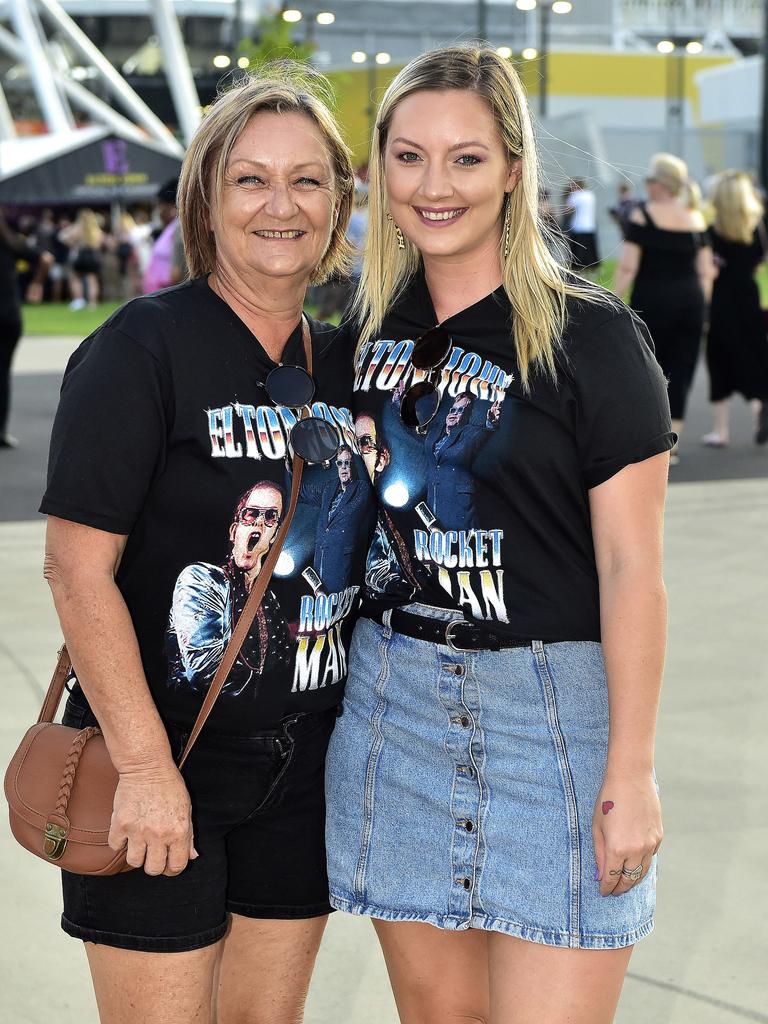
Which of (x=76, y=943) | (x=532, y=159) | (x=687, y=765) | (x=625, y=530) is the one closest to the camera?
(x=625, y=530)

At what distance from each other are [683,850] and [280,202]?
8.38 feet

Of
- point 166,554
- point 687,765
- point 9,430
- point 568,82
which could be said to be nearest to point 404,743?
point 166,554

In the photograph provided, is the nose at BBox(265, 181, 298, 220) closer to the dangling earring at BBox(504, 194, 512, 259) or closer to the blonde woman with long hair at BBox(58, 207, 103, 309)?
the dangling earring at BBox(504, 194, 512, 259)

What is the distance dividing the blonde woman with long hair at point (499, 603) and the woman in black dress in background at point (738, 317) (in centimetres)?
838

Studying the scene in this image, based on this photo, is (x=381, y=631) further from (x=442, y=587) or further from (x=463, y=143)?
(x=463, y=143)

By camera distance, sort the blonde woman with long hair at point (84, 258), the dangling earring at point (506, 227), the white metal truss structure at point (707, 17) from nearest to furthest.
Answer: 1. the dangling earring at point (506, 227)
2. the blonde woman with long hair at point (84, 258)
3. the white metal truss structure at point (707, 17)

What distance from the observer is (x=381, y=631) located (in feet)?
7.80

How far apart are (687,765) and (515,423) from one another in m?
2.73

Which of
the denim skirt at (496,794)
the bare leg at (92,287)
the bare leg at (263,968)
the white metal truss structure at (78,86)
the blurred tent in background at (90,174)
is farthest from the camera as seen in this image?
the white metal truss structure at (78,86)

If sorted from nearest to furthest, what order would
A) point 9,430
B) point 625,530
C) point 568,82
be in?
point 625,530, point 9,430, point 568,82

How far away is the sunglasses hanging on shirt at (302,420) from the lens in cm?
227

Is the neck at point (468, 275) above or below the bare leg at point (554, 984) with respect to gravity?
above

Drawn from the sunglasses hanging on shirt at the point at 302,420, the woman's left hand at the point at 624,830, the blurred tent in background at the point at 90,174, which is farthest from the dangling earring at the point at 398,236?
the blurred tent in background at the point at 90,174

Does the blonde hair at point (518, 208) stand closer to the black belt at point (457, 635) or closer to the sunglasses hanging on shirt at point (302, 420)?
the sunglasses hanging on shirt at point (302, 420)
